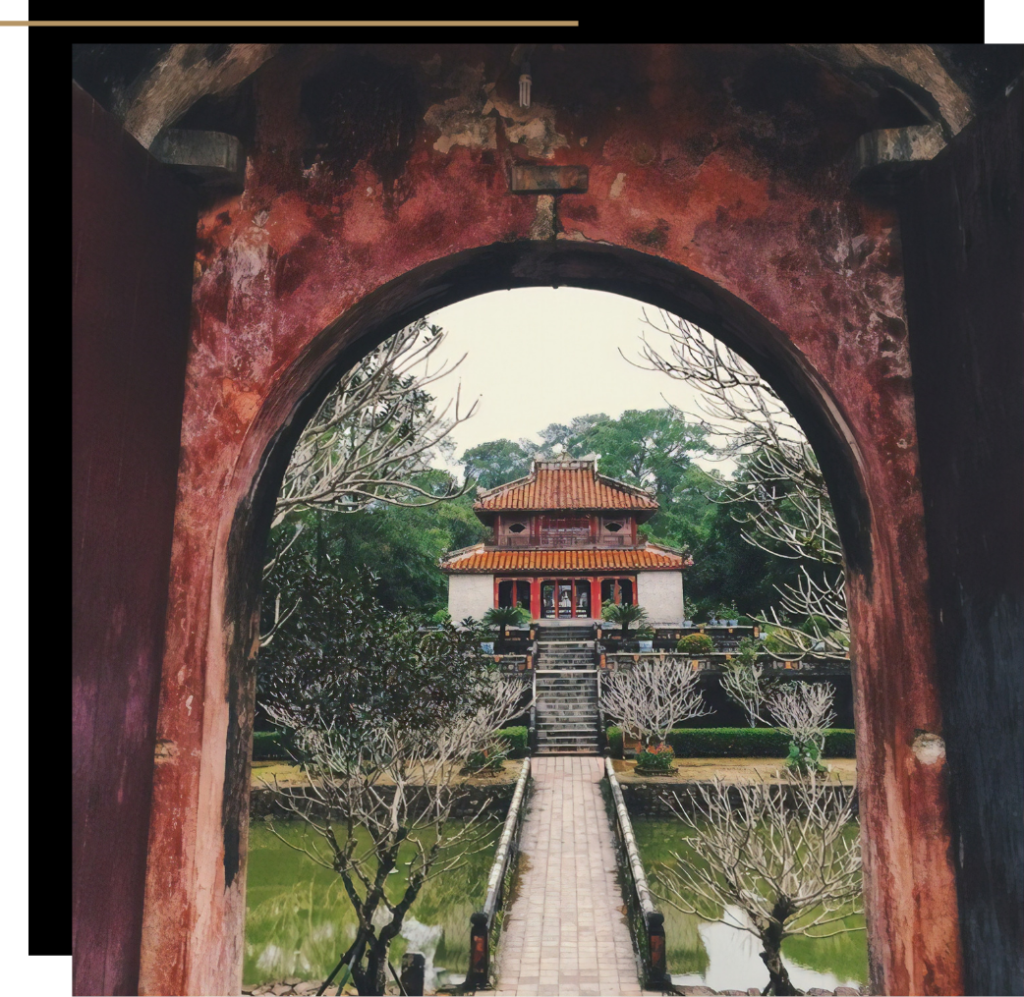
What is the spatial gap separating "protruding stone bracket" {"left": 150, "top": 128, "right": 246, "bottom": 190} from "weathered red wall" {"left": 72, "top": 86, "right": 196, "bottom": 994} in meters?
0.09

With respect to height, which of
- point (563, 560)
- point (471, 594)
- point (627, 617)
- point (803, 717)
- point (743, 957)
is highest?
point (563, 560)

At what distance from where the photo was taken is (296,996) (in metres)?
7.00

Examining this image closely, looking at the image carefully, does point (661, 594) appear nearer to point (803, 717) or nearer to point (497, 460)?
point (803, 717)

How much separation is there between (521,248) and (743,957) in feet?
28.4

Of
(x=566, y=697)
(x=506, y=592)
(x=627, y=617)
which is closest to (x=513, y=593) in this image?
(x=506, y=592)

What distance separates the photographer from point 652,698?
16625 mm

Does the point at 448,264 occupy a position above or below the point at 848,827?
above

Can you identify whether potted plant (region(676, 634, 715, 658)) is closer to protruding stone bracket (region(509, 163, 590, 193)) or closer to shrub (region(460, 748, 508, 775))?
shrub (region(460, 748, 508, 775))

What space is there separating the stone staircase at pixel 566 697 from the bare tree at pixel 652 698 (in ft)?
2.50

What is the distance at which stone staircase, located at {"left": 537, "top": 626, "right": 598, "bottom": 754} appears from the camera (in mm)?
18219

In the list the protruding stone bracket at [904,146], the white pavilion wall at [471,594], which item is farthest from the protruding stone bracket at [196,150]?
the white pavilion wall at [471,594]
